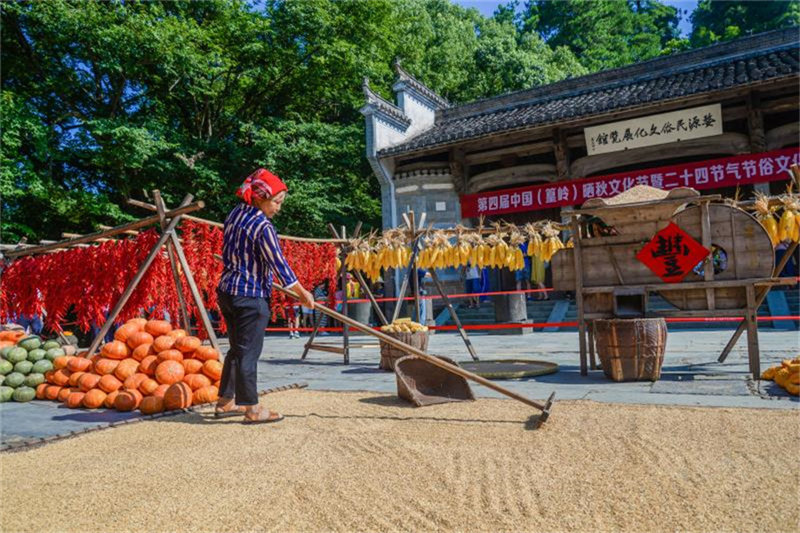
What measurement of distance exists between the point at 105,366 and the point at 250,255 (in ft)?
7.18

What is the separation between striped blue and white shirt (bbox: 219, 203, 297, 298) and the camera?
4.22m

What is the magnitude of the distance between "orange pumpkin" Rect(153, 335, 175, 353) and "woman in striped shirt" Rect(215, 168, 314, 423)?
3.90 ft

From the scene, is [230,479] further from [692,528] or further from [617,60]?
[617,60]

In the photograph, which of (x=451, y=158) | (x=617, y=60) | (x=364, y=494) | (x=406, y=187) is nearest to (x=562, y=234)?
(x=451, y=158)

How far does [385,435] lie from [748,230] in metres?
4.26

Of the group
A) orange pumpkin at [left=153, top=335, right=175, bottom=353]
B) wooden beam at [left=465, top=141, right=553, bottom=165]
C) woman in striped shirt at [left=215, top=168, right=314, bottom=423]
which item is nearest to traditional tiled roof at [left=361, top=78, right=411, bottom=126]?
wooden beam at [left=465, top=141, right=553, bottom=165]

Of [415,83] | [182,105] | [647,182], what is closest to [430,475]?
[647,182]

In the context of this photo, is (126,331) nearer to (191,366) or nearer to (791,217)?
(191,366)

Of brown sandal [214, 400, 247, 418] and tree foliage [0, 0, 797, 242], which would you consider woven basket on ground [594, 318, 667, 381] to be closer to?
brown sandal [214, 400, 247, 418]

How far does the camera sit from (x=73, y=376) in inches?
217

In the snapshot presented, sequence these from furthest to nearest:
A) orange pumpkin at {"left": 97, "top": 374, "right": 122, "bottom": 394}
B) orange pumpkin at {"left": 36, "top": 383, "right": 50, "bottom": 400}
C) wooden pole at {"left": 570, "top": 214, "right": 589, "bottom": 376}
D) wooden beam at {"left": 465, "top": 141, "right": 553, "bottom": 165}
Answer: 1. wooden beam at {"left": 465, "top": 141, "right": 553, "bottom": 165}
2. wooden pole at {"left": 570, "top": 214, "right": 589, "bottom": 376}
3. orange pumpkin at {"left": 36, "top": 383, "right": 50, "bottom": 400}
4. orange pumpkin at {"left": 97, "top": 374, "right": 122, "bottom": 394}

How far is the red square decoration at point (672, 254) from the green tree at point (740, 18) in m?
26.2

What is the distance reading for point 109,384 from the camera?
5078mm

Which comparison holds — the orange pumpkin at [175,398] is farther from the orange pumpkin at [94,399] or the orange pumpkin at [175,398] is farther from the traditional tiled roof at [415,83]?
the traditional tiled roof at [415,83]
